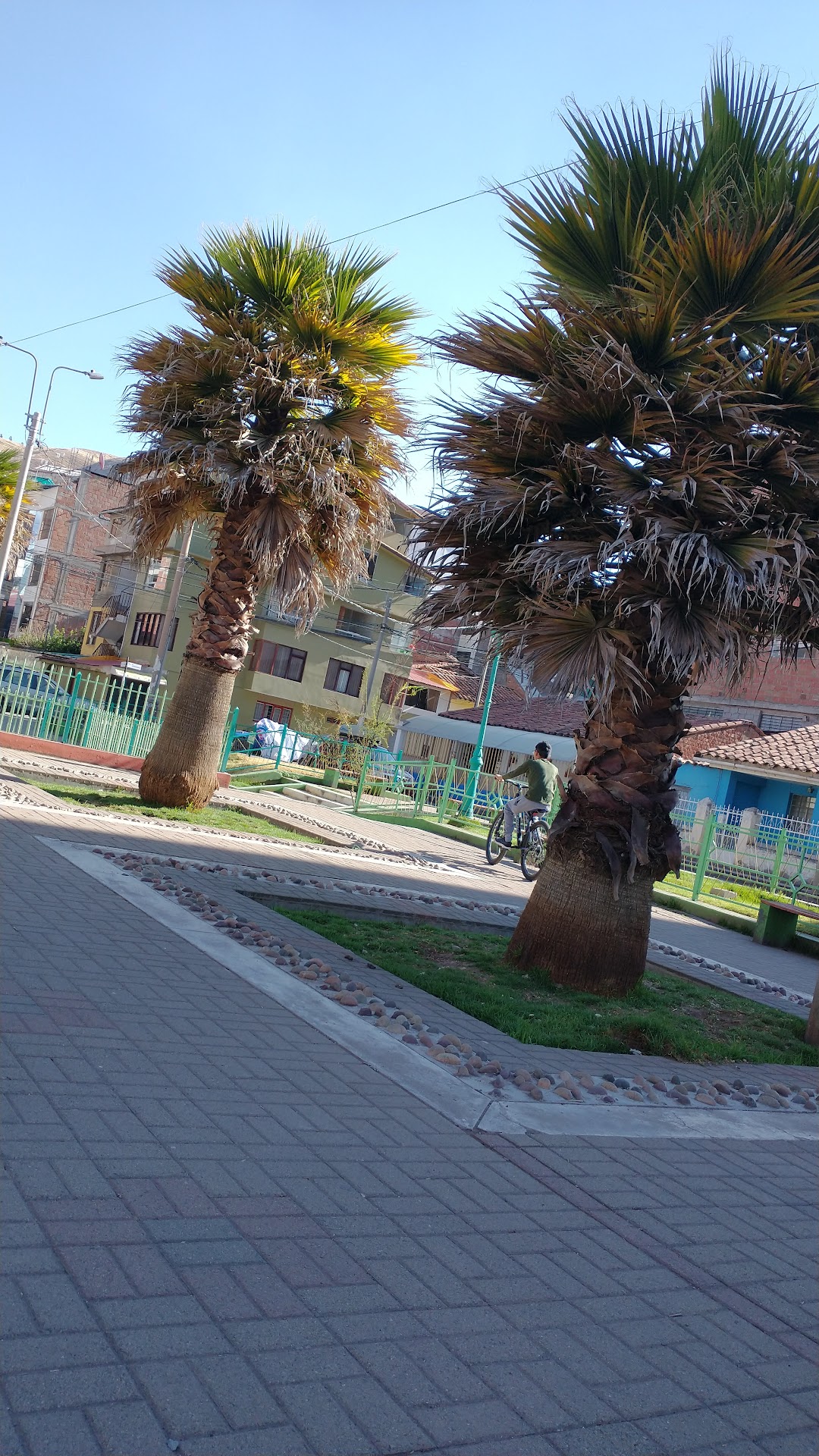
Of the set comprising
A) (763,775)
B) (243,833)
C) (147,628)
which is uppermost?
(147,628)

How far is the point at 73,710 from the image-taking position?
57.9ft

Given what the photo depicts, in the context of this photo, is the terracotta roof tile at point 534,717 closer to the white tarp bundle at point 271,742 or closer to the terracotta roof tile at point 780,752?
the white tarp bundle at point 271,742

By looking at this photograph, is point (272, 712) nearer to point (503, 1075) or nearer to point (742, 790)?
point (742, 790)

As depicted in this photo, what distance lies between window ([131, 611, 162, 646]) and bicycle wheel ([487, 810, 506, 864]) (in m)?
33.3

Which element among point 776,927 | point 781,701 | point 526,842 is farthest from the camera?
point 781,701

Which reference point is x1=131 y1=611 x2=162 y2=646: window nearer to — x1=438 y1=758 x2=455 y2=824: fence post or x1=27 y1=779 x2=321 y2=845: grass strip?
x1=438 y1=758 x2=455 y2=824: fence post

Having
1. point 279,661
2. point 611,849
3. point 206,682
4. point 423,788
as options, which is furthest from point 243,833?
point 279,661

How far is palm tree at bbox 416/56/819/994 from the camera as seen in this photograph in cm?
708

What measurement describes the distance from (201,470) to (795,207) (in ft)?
25.1

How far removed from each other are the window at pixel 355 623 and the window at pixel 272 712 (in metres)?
4.52

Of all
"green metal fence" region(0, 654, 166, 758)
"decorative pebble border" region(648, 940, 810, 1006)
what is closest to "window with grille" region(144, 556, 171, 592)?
"green metal fence" region(0, 654, 166, 758)

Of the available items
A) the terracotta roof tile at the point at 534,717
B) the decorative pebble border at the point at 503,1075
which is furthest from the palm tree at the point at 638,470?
the terracotta roof tile at the point at 534,717

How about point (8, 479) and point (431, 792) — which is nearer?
point (431, 792)

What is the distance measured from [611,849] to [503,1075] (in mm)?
2592
